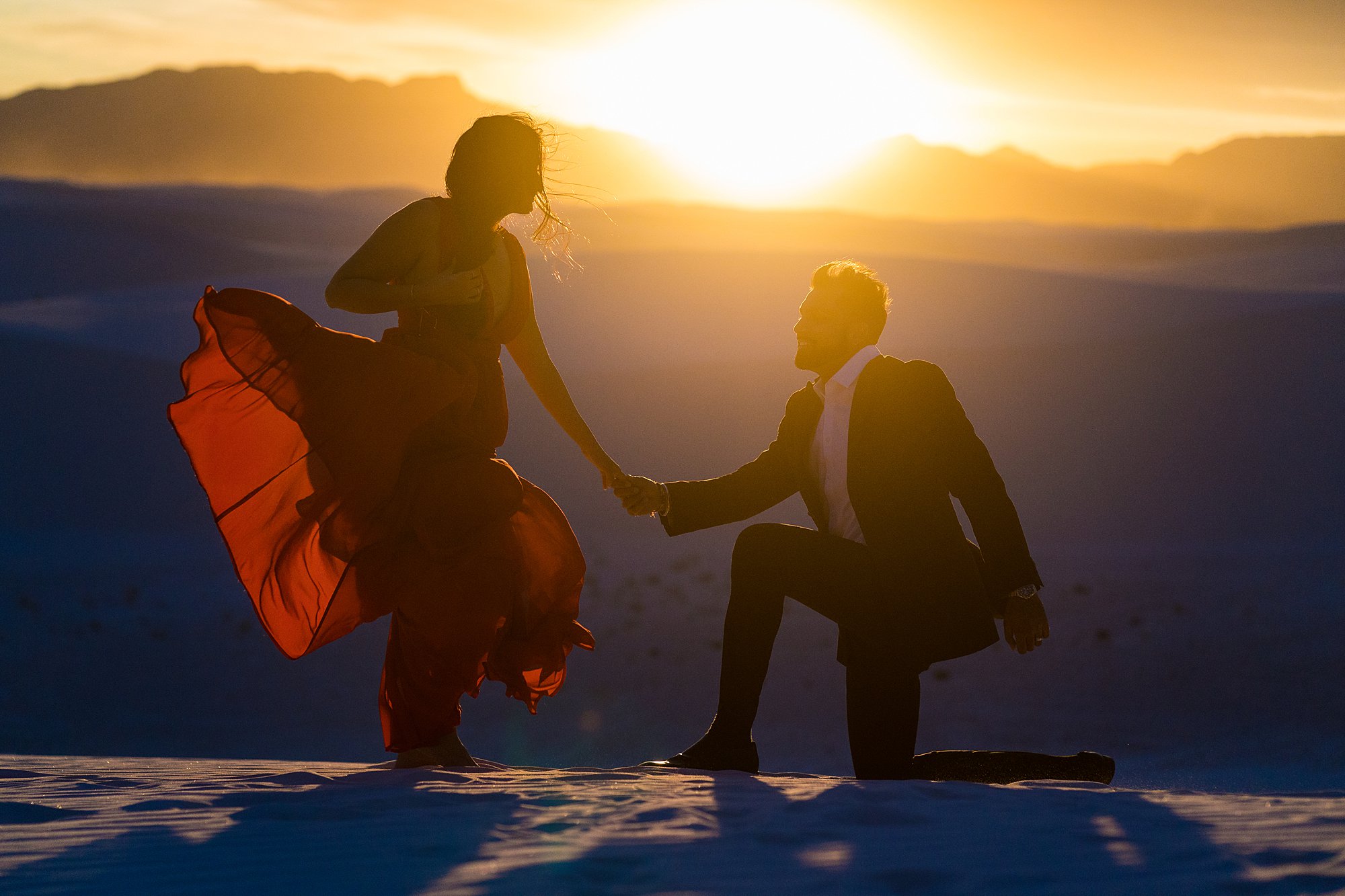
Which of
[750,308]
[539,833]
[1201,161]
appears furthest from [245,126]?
[539,833]

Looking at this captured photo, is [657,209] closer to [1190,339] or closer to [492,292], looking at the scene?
[1190,339]

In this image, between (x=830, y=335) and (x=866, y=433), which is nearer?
(x=866, y=433)

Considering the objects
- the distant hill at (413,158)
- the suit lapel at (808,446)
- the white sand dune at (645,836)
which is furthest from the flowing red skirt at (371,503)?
the distant hill at (413,158)

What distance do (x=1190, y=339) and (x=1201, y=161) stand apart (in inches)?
3844

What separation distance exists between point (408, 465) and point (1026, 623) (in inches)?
68.8

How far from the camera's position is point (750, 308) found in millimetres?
18812

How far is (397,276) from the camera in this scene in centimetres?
386

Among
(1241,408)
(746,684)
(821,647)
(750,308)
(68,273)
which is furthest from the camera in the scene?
(68,273)

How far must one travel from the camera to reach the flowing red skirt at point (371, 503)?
3.70m

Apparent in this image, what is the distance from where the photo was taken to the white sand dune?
2.54 meters

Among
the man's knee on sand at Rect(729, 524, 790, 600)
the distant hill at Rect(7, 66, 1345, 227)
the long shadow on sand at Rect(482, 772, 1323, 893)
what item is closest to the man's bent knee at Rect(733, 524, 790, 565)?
the man's knee on sand at Rect(729, 524, 790, 600)

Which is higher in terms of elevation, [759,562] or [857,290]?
[857,290]

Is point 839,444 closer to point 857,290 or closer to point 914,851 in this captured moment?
point 857,290

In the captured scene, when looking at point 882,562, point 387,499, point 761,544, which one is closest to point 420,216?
point 387,499
